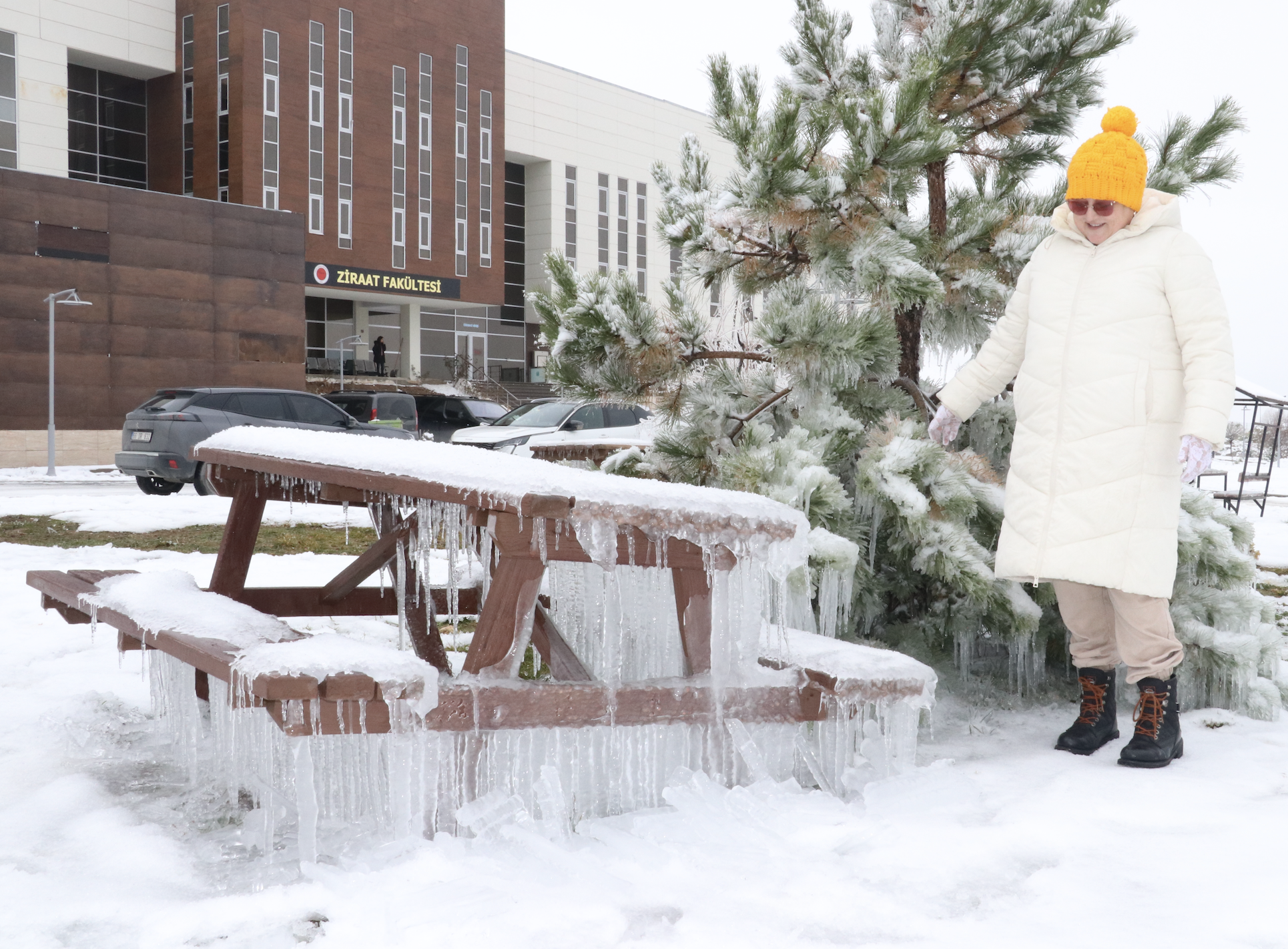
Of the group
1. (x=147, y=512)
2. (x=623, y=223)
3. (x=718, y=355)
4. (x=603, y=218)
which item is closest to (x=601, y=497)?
(x=718, y=355)

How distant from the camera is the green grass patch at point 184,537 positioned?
23.7ft

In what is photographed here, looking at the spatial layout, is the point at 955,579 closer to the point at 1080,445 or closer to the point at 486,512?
the point at 1080,445

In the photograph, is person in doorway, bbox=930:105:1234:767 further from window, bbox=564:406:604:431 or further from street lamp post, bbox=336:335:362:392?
street lamp post, bbox=336:335:362:392

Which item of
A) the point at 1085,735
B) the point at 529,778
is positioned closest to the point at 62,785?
the point at 529,778

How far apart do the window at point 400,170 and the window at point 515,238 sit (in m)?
7.84

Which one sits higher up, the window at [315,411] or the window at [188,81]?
the window at [188,81]

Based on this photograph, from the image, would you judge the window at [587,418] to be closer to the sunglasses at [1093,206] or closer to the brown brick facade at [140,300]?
the sunglasses at [1093,206]

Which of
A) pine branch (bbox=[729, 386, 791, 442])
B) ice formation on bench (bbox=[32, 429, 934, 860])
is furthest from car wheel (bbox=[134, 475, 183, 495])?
ice formation on bench (bbox=[32, 429, 934, 860])

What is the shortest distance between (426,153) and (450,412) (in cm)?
2114

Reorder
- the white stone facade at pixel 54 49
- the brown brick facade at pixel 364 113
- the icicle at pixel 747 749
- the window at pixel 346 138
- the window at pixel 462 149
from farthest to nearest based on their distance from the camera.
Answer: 1. the window at pixel 462 149
2. the window at pixel 346 138
3. the brown brick facade at pixel 364 113
4. the white stone facade at pixel 54 49
5. the icicle at pixel 747 749

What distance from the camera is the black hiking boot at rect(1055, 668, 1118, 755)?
10.4 feet

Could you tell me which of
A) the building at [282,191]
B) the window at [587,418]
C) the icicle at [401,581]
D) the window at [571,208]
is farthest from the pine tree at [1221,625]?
the window at [571,208]

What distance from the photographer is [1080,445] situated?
2.99m

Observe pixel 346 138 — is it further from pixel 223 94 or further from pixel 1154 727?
pixel 1154 727
